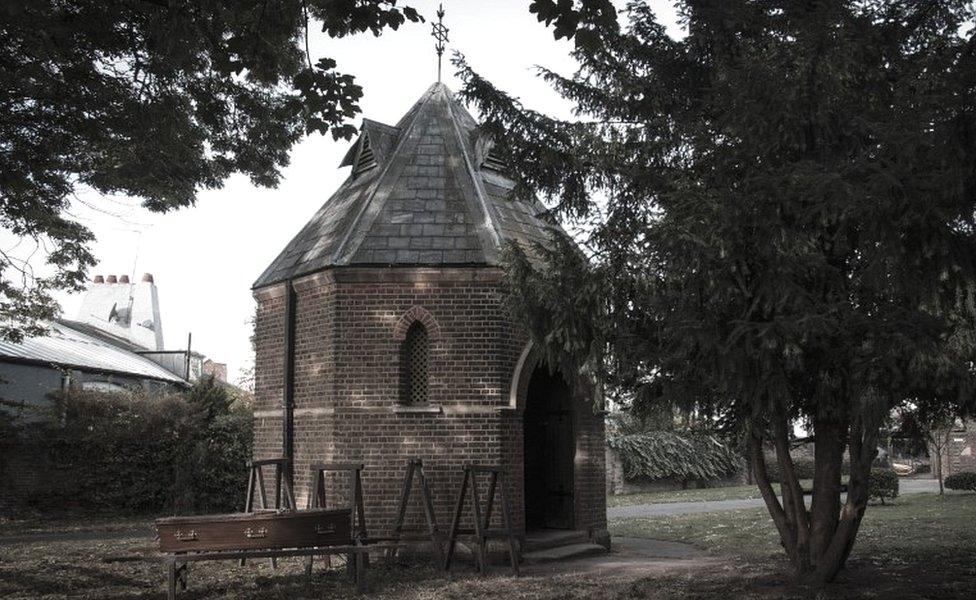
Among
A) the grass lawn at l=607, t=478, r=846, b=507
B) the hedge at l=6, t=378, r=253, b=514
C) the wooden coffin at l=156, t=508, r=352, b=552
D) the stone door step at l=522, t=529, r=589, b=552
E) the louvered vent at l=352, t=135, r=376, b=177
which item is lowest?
the grass lawn at l=607, t=478, r=846, b=507

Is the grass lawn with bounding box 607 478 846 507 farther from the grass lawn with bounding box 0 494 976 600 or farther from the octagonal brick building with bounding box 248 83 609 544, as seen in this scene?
the octagonal brick building with bounding box 248 83 609 544

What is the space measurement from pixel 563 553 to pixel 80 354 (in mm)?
22787

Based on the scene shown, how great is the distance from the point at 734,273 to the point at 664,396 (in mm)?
1624

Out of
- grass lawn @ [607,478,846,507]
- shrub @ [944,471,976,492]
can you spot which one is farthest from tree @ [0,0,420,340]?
shrub @ [944,471,976,492]

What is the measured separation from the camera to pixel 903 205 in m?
6.65

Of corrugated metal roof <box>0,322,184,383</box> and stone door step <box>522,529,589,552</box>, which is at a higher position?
corrugated metal roof <box>0,322,184,383</box>

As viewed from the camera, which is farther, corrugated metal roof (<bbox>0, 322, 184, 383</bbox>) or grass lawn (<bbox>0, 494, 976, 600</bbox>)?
corrugated metal roof (<bbox>0, 322, 184, 383</bbox>)

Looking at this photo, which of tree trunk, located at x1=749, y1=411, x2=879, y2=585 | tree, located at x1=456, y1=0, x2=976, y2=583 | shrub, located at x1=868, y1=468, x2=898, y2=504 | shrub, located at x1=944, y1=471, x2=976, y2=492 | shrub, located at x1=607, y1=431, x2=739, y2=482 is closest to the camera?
tree, located at x1=456, y1=0, x2=976, y2=583

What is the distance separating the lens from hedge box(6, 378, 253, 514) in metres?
22.2

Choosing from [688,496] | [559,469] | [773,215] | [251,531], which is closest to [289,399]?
[251,531]

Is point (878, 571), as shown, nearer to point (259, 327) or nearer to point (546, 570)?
point (546, 570)

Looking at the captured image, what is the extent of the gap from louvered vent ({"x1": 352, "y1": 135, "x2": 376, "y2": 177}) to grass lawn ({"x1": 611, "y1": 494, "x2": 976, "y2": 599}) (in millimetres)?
8629

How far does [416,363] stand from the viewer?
1315 cm

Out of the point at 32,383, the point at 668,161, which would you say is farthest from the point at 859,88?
the point at 32,383
